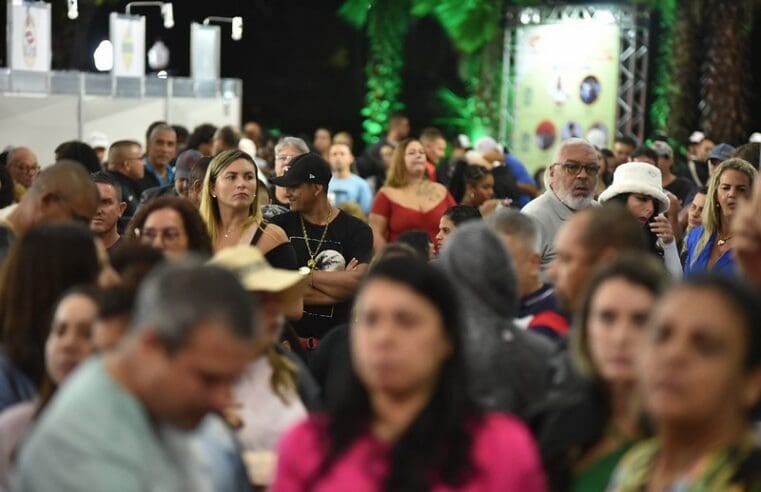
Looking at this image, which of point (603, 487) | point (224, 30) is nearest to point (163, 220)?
point (603, 487)

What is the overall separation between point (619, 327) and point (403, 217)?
646 centimetres

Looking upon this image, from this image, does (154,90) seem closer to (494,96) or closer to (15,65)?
(15,65)

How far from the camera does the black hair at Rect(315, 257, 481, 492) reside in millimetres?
3211

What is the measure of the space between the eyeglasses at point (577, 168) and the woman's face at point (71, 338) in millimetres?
4470

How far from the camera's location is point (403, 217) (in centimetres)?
998

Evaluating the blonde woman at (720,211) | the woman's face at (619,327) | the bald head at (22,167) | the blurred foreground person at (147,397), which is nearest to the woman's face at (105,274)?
the blurred foreground person at (147,397)

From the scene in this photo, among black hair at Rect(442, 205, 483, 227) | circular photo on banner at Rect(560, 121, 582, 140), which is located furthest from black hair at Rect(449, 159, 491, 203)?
circular photo on banner at Rect(560, 121, 582, 140)

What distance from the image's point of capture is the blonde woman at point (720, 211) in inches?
303

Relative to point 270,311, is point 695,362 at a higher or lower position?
higher

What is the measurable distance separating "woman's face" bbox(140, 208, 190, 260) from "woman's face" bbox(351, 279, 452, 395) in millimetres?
2259

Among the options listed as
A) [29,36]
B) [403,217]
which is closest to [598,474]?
[403,217]

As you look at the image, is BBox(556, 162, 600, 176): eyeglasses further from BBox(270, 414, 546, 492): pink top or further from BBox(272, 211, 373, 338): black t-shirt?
BBox(270, 414, 546, 492): pink top

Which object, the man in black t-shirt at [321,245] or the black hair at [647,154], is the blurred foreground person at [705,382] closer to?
the man in black t-shirt at [321,245]

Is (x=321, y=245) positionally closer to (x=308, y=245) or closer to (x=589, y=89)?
(x=308, y=245)
